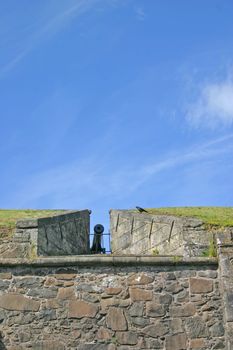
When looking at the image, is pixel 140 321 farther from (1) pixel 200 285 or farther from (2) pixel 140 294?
(1) pixel 200 285

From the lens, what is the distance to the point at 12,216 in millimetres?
13406

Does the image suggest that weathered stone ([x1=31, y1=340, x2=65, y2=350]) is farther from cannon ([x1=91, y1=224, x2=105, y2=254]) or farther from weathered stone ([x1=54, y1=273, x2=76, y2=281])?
cannon ([x1=91, y1=224, x2=105, y2=254])

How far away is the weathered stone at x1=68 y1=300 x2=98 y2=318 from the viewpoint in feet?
34.5

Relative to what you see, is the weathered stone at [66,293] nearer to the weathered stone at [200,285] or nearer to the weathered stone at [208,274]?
the weathered stone at [200,285]

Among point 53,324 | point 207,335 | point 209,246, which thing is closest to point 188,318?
point 207,335

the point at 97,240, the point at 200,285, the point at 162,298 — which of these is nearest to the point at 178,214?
the point at 97,240

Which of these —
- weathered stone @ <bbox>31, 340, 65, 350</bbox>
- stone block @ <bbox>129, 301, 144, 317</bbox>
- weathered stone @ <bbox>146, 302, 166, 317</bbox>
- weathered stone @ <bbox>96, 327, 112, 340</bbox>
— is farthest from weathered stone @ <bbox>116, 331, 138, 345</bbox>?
weathered stone @ <bbox>31, 340, 65, 350</bbox>

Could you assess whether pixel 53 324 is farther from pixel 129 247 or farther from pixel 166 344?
pixel 129 247

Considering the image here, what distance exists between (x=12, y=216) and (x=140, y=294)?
397 centimetres

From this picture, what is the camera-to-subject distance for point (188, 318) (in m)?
10.5

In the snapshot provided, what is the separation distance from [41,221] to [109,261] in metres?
1.74

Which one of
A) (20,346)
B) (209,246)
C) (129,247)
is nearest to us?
(20,346)

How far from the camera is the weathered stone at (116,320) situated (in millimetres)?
10445

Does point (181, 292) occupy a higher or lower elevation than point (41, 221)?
lower
